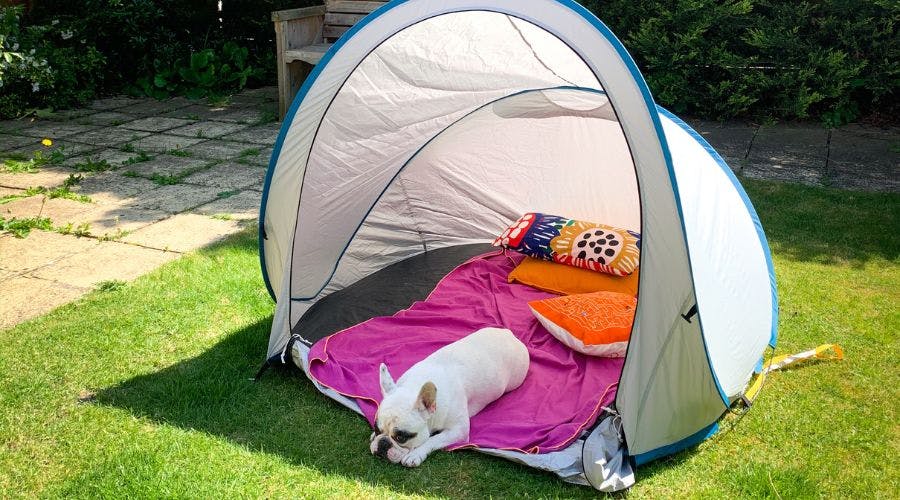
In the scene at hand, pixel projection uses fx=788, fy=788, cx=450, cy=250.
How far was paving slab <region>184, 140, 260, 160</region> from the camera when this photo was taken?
6312mm

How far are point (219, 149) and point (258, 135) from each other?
498mm

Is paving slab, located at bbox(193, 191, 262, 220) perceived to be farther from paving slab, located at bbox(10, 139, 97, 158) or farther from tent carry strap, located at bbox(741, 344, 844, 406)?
tent carry strap, located at bbox(741, 344, 844, 406)

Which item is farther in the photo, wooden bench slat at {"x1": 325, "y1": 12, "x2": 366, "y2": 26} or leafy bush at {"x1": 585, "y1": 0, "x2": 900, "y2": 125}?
wooden bench slat at {"x1": 325, "y1": 12, "x2": 366, "y2": 26}

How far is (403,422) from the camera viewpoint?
8.80 feet

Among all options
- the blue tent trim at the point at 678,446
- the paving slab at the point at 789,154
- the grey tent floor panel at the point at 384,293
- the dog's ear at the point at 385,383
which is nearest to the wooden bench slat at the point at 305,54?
the grey tent floor panel at the point at 384,293

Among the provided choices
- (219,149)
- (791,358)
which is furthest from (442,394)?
(219,149)

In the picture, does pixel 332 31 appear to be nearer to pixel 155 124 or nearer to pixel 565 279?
pixel 155 124

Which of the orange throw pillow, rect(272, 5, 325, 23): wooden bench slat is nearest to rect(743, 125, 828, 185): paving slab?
the orange throw pillow

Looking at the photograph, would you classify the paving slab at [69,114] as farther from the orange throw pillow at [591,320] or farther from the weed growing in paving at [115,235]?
the orange throw pillow at [591,320]

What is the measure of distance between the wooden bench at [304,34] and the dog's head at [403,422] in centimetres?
484

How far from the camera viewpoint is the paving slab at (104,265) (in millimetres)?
4141

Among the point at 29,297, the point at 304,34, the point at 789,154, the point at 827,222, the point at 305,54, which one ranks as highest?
the point at 304,34

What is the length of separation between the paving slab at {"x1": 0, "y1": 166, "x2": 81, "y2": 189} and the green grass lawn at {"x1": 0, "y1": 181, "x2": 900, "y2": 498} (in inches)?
79.1

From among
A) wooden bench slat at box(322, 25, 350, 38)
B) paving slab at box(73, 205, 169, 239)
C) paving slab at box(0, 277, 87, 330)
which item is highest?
wooden bench slat at box(322, 25, 350, 38)
